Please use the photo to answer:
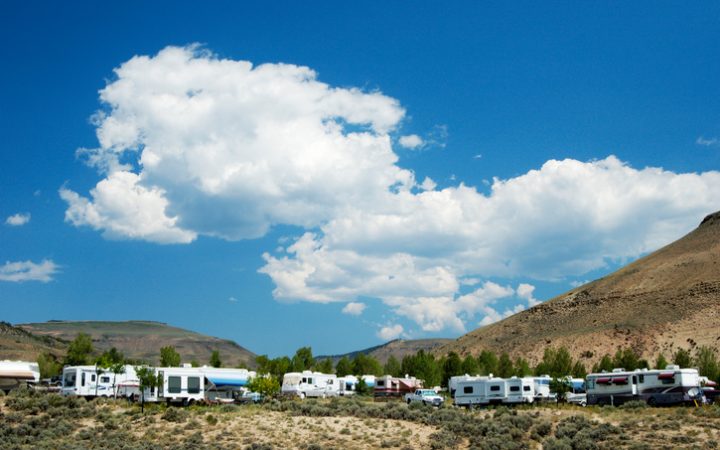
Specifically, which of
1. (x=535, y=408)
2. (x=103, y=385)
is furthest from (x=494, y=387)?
(x=103, y=385)

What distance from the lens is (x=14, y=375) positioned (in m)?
51.0

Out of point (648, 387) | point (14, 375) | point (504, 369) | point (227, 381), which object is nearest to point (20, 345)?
point (504, 369)

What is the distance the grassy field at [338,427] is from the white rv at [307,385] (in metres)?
14.0

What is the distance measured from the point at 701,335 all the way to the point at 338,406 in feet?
280

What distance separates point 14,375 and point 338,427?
24.6 m

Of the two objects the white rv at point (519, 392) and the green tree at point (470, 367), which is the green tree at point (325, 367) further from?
the white rv at point (519, 392)

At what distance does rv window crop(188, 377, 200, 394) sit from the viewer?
49.8 metres

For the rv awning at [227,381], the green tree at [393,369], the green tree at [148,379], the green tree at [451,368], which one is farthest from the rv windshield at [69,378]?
the green tree at [393,369]

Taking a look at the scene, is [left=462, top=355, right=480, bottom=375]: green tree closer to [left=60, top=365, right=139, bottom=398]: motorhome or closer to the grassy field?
the grassy field

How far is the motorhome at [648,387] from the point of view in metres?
46.8

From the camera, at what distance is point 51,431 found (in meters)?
38.7

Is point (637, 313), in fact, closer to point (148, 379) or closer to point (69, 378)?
point (148, 379)

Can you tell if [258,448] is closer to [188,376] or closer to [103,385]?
[188,376]

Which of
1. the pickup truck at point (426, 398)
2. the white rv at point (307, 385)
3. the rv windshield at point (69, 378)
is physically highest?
the rv windshield at point (69, 378)
